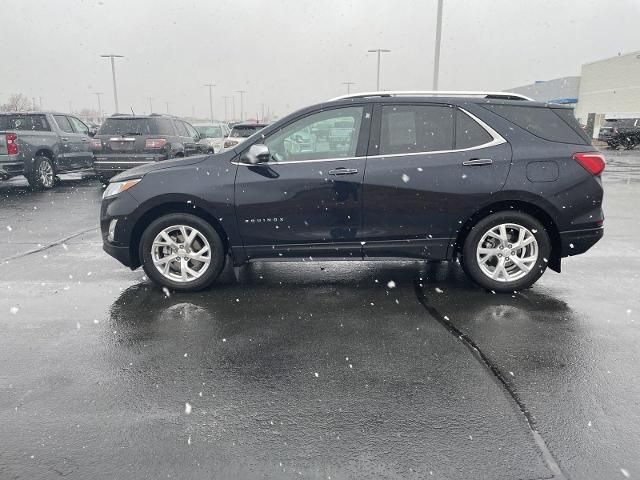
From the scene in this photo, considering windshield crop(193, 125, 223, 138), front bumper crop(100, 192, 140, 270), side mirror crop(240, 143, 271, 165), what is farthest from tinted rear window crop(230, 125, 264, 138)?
side mirror crop(240, 143, 271, 165)

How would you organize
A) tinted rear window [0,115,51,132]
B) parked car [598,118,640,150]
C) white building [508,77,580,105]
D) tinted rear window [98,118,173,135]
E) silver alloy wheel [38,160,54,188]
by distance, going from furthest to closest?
white building [508,77,580,105], parked car [598,118,640,150], tinted rear window [0,115,51,132], silver alloy wheel [38,160,54,188], tinted rear window [98,118,173,135]

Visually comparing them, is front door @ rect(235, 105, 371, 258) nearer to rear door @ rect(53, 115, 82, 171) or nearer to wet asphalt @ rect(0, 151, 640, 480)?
wet asphalt @ rect(0, 151, 640, 480)

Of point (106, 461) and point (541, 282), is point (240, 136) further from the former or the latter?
point (106, 461)

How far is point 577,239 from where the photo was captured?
4801 millimetres

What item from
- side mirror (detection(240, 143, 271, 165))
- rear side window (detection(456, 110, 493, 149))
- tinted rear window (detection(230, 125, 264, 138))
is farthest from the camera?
tinted rear window (detection(230, 125, 264, 138))

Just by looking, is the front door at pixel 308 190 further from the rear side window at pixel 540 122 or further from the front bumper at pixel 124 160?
the front bumper at pixel 124 160

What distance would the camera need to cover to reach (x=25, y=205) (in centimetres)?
1052

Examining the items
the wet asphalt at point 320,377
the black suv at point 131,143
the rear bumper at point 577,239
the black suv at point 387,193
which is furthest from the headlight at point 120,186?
the black suv at point 131,143

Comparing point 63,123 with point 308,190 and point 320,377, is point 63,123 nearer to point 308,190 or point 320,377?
point 308,190

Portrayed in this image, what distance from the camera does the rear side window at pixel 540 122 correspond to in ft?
15.8

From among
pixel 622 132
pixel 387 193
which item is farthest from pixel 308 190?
pixel 622 132

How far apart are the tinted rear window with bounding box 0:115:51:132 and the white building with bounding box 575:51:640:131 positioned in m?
46.6

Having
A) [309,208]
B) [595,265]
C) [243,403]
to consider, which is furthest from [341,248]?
[595,265]

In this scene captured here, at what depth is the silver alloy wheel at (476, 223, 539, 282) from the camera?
15.8ft
